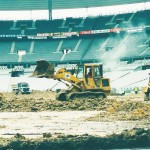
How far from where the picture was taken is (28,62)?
60.1 meters

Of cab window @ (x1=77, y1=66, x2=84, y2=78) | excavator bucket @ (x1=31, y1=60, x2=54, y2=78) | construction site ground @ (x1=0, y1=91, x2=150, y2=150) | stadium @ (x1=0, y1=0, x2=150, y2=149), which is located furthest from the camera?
stadium @ (x1=0, y1=0, x2=150, y2=149)

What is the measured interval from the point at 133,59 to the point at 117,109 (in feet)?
133

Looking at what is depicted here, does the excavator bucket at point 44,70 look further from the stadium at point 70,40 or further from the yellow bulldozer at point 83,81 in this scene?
the stadium at point 70,40

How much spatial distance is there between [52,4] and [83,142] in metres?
60.6

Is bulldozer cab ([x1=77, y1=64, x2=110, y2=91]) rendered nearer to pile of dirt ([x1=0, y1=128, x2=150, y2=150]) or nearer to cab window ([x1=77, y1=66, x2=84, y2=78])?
cab window ([x1=77, y1=66, x2=84, y2=78])

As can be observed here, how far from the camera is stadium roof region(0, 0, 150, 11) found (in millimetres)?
65312

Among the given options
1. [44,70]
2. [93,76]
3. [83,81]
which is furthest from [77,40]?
[44,70]

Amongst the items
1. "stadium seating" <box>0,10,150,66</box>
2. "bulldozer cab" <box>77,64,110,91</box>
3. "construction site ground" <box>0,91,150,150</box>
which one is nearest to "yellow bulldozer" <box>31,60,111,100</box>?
"bulldozer cab" <box>77,64,110,91</box>

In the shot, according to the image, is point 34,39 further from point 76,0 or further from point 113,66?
point 113,66

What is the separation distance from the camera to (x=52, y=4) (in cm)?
6656

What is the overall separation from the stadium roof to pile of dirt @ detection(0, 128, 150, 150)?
59.0 meters

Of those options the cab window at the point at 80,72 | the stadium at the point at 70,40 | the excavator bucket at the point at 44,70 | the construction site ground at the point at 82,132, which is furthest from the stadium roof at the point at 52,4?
the construction site ground at the point at 82,132

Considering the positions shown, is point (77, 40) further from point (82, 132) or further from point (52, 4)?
point (82, 132)

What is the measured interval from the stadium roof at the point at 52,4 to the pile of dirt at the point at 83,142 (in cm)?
5896
